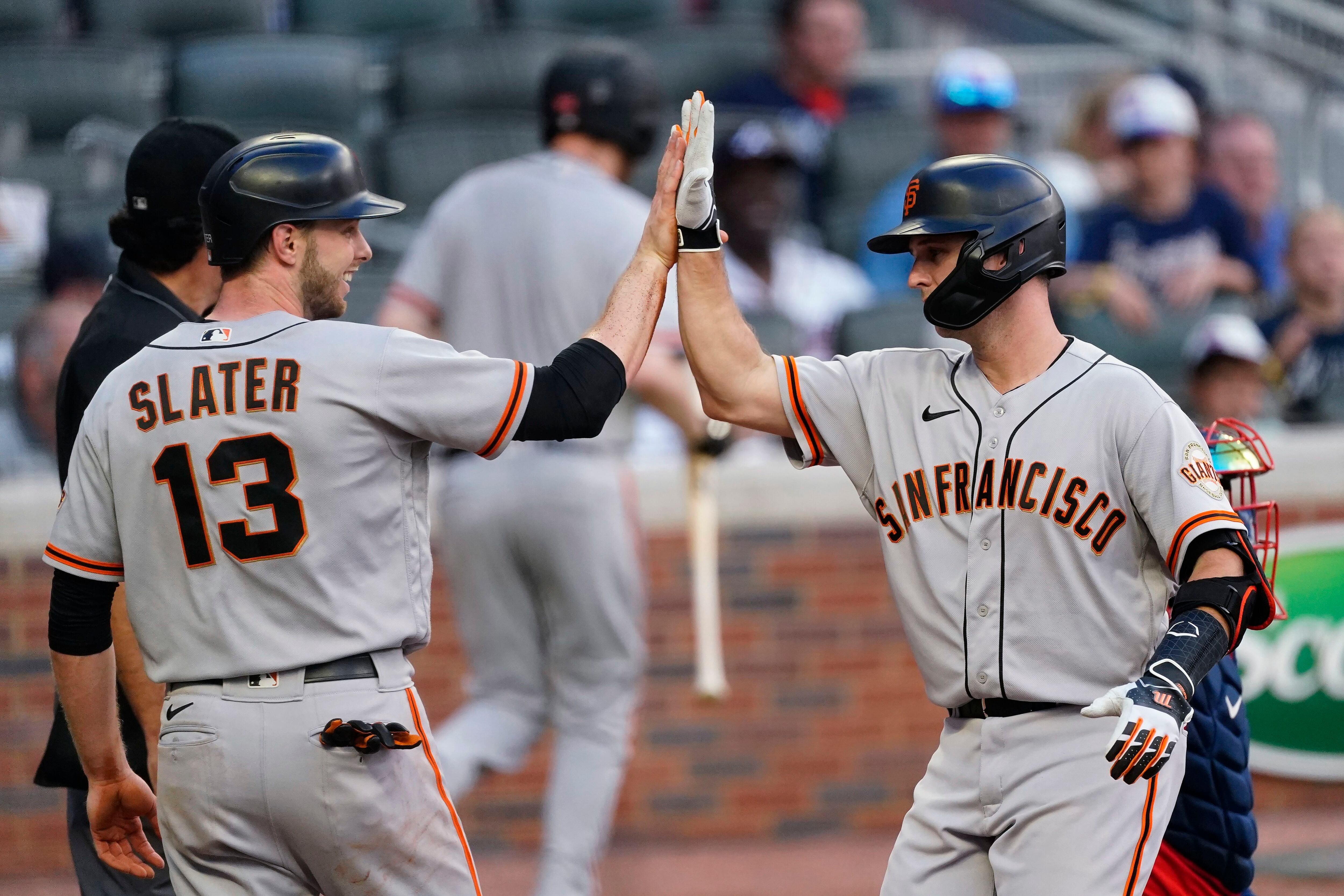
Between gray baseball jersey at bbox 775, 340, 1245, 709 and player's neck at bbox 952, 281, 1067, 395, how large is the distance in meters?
0.03

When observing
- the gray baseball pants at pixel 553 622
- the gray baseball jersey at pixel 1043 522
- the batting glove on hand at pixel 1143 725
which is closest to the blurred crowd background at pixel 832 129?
the gray baseball pants at pixel 553 622

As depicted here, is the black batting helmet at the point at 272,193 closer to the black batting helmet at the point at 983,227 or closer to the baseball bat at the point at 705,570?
the black batting helmet at the point at 983,227

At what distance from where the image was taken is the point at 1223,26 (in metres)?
8.70

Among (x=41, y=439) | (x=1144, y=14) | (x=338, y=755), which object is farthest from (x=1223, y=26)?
(x=338, y=755)

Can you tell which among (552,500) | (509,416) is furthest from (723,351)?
(552,500)

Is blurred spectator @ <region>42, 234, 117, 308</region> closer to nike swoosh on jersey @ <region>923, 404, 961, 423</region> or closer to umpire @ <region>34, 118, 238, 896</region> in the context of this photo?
umpire @ <region>34, 118, 238, 896</region>

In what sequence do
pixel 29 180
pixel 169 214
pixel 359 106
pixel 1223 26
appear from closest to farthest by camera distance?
pixel 169 214 < pixel 29 180 < pixel 359 106 < pixel 1223 26

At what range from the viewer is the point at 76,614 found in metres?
2.81

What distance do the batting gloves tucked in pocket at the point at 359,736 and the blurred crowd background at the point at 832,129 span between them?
351 centimetres

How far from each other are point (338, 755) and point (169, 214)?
1162 millimetres

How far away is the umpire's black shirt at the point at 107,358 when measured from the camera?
305 cm

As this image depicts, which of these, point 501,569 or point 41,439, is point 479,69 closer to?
point 41,439

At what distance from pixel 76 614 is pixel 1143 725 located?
1811 mm

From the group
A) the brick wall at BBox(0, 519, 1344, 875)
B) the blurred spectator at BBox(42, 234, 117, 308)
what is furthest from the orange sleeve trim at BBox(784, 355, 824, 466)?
the blurred spectator at BBox(42, 234, 117, 308)
